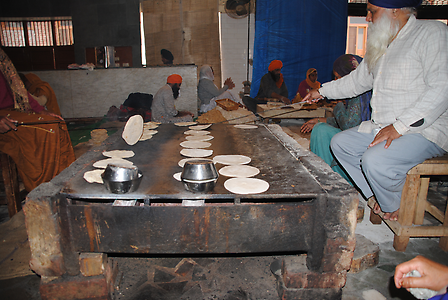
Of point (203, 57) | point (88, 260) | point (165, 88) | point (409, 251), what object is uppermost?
point (203, 57)

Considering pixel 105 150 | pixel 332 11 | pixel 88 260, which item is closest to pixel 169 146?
pixel 105 150

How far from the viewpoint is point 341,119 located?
2.92 meters

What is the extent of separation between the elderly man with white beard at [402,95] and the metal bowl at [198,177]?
1.26 metres

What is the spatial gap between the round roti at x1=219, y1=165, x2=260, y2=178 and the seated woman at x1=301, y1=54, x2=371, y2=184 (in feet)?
4.37

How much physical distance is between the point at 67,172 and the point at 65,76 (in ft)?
20.4

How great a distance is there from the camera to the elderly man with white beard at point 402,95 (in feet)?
6.18

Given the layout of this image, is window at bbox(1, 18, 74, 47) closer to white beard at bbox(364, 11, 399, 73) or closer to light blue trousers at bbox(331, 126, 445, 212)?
white beard at bbox(364, 11, 399, 73)

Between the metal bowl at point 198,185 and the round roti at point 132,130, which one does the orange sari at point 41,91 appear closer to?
the round roti at point 132,130

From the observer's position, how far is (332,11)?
8.44 m

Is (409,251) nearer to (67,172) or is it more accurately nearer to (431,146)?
(431,146)

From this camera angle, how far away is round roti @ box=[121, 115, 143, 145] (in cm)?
236

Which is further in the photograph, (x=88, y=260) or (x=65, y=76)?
(x=65, y=76)

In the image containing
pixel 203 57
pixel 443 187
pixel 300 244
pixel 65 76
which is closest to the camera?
pixel 300 244

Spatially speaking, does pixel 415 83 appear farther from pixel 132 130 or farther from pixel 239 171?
pixel 132 130
